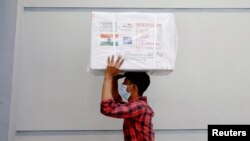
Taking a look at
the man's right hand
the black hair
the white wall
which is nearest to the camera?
the man's right hand

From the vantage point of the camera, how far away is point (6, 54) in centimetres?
215

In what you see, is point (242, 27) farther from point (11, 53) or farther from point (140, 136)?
point (11, 53)

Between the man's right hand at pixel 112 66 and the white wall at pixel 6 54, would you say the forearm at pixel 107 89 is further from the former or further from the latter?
the white wall at pixel 6 54

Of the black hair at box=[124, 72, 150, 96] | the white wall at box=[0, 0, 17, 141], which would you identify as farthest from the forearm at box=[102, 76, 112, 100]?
the white wall at box=[0, 0, 17, 141]

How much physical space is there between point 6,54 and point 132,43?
1.08 meters

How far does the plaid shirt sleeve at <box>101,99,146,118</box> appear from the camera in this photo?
1.58 m

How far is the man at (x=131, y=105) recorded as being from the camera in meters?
1.59

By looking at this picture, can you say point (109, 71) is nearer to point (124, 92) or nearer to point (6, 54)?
point (124, 92)

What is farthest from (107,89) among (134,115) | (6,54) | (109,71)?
(6,54)

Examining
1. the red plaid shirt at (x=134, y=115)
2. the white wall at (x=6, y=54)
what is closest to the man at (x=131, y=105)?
the red plaid shirt at (x=134, y=115)

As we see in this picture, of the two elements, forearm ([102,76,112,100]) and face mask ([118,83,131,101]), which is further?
face mask ([118,83,131,101])

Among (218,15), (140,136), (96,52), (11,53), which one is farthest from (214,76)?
(11,53)

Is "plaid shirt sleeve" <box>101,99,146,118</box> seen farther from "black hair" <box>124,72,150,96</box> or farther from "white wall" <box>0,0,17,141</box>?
"white wall" <box>0,0,17,141</box>

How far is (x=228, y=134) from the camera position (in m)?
2.16
